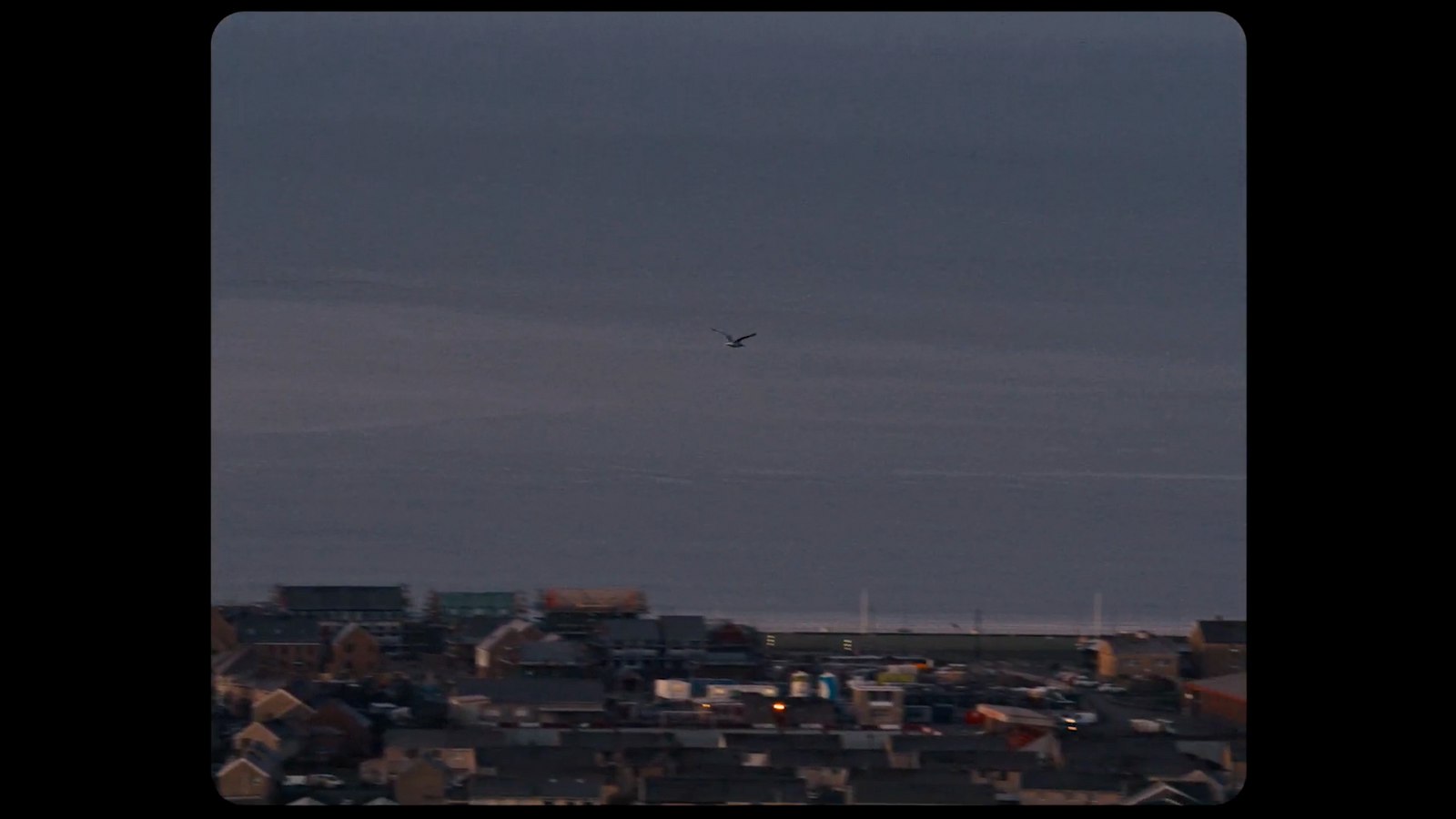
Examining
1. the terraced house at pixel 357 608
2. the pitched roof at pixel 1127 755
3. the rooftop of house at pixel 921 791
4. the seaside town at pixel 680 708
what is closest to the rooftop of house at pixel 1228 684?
the seaside town at pixel 680 708

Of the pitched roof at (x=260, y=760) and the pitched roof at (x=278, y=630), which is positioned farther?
the pitched roof at (x=278, y=630)

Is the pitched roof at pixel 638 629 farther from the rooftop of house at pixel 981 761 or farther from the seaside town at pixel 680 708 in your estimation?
the rooftop of house at pixel 981 761

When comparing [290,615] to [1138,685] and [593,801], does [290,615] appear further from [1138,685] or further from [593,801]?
[1138,685]

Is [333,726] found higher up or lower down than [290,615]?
lower down

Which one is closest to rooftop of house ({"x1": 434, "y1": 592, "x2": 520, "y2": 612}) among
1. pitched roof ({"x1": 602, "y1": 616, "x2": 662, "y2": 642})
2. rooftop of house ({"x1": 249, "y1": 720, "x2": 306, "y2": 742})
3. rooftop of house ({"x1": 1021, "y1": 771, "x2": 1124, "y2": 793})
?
pitched roof ({"x1": 602, "y1": 616, "x2": 662, "y2": 642})

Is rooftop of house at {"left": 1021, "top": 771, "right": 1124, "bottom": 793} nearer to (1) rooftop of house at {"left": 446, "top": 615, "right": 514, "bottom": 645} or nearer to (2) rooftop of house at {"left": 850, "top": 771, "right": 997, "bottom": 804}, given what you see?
(2) rooftop of house at {"left": 850, "top": 771, "right": 997, "bottom": 804}

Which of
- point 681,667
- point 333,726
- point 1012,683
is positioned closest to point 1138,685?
point 1012,683
